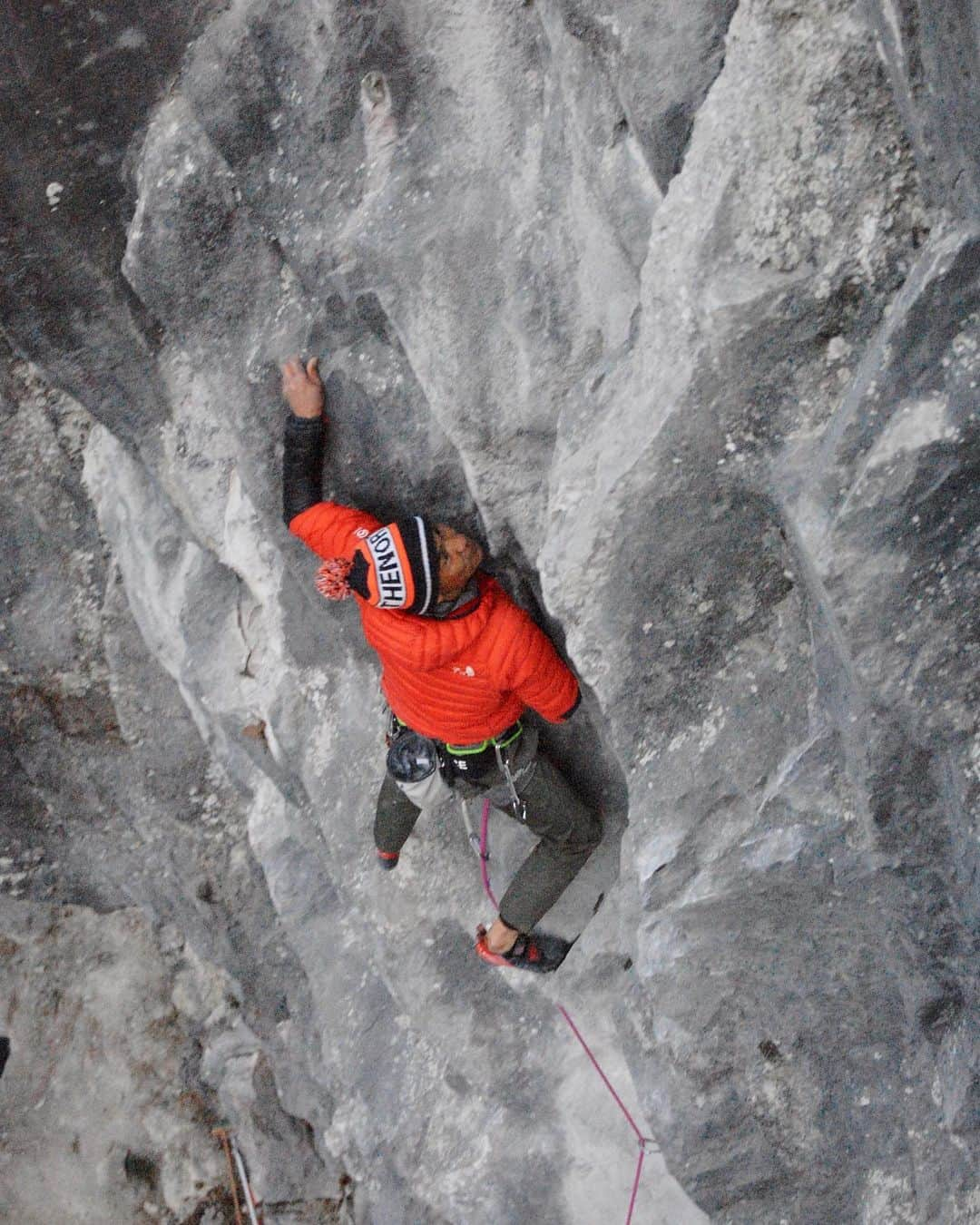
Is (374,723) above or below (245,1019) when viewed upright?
above

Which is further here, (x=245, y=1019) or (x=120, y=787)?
(x=245, y=1019)

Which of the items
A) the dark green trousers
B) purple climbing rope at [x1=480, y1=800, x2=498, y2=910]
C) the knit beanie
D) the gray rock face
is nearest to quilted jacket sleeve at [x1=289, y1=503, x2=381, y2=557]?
the gray rock face

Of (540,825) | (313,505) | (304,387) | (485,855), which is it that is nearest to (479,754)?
(540,825)

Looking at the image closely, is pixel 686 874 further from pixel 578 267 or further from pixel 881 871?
pixel 578 267

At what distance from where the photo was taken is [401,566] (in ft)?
9.55

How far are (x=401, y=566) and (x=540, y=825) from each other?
1.10 meters

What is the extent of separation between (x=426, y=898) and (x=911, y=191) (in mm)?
2960

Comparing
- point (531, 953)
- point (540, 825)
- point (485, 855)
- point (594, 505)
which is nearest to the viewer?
point (594, 505)

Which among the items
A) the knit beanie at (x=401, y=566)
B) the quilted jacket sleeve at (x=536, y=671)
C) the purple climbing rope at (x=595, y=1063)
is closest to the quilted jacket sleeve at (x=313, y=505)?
the knit beanie at (x=401, y=566)

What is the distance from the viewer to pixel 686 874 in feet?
9.49

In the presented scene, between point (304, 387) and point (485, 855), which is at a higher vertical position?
point (304, 387)

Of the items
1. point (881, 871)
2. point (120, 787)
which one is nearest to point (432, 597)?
point (881, 871)

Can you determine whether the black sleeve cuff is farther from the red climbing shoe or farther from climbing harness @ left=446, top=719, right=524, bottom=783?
the red climbing shoe

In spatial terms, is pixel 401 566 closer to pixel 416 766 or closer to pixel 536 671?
pixel 536 671
